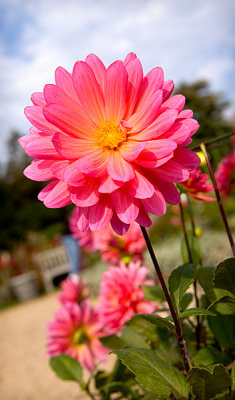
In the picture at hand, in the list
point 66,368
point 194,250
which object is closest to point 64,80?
point 194,250

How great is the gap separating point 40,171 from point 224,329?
455 millimetres

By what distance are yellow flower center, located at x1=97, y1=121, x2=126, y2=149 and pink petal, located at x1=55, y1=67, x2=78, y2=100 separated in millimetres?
70

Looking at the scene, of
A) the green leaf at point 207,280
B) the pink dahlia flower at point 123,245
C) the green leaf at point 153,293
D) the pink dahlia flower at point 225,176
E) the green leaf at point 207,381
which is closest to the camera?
the green leaf at point 207,381

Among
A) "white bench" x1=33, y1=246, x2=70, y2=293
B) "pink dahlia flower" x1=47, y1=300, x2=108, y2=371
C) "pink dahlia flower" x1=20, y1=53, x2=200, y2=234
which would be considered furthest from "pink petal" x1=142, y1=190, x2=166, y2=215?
"white bench" x1=33, y1=246, x2=70, y2=293

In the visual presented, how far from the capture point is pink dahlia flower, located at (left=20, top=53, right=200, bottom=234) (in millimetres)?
466

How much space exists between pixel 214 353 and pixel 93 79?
51 cm

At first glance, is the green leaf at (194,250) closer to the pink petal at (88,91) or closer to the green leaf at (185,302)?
the green leaf at (185,302)

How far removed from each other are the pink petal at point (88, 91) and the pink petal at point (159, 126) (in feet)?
0.25

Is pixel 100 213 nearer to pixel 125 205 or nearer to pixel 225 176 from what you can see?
pixel 125 205

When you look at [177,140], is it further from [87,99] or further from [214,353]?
[214,353]

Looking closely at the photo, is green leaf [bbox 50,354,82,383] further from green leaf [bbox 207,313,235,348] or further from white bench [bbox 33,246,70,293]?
white bench [bbox 33,246,70,293]

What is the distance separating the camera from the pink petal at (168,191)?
48 centimetres

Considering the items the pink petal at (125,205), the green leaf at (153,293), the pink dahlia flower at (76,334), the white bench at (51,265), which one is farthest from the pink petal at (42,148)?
the white bench at (51,265)

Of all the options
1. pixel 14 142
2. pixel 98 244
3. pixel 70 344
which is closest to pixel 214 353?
pixel 70 344
